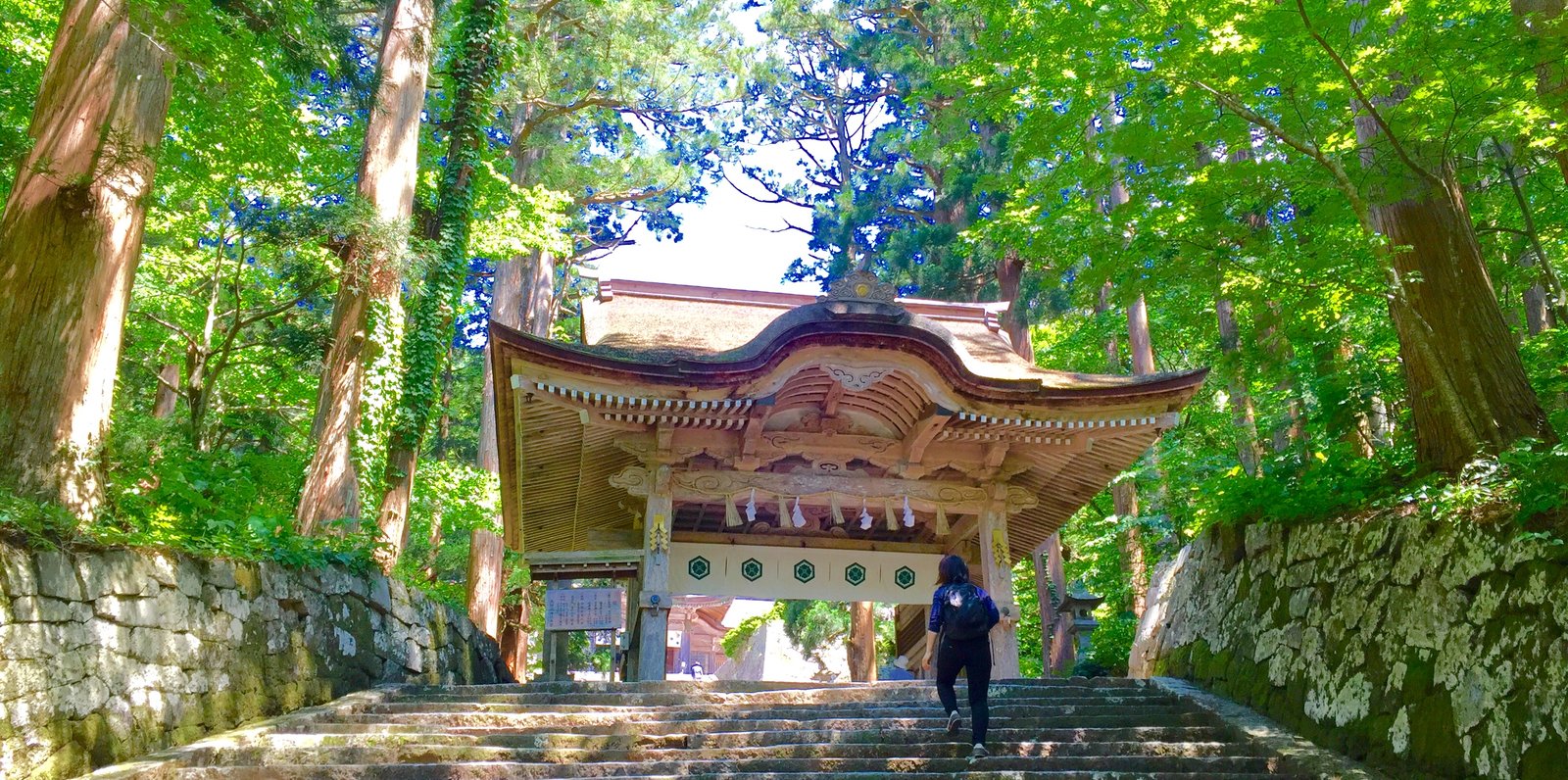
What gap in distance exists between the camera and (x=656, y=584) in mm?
9633

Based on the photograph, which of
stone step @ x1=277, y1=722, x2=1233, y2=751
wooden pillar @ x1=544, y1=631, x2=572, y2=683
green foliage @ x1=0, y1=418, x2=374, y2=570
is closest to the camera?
green foliage @ x1=0, y1=418, x2=374, y2=570

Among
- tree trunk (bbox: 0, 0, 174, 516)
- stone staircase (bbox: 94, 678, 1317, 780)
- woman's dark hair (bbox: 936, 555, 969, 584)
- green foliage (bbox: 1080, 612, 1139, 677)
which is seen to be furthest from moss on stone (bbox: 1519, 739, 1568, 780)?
tree trunk (bbox: 0, 0, 174, 516)

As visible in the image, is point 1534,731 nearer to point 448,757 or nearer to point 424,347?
point 448,757

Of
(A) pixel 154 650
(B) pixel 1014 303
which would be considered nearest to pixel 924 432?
(A) pixel 154 650

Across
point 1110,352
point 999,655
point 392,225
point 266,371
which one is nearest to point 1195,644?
point 999,655

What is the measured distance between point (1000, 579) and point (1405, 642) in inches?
208

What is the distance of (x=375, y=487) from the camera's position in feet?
30.2

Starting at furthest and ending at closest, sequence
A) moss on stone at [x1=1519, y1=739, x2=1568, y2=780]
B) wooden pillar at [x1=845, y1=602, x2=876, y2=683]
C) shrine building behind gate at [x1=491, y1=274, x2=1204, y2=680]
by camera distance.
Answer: wooden pillar at [x1=845, y1=602, x2=876, y2=683]
shrine building behind gate at [x1=491, y1=274, x2=1204, y2=680]
moss on stone at [x1=1519, y1=739, x2=1568, y2=780]

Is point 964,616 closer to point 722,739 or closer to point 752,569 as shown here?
point 722,739

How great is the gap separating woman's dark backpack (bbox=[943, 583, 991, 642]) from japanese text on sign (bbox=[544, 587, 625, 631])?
278 inches

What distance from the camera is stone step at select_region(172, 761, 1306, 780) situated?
4.72m

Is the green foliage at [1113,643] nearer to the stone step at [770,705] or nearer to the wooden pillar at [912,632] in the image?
the wooden pillar at [912,632]

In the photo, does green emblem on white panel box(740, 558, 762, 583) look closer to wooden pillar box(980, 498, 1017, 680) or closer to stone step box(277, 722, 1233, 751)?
wooden pillar box(980, 498, 1017, 680)

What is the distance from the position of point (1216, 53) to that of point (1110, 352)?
41.2 ft
